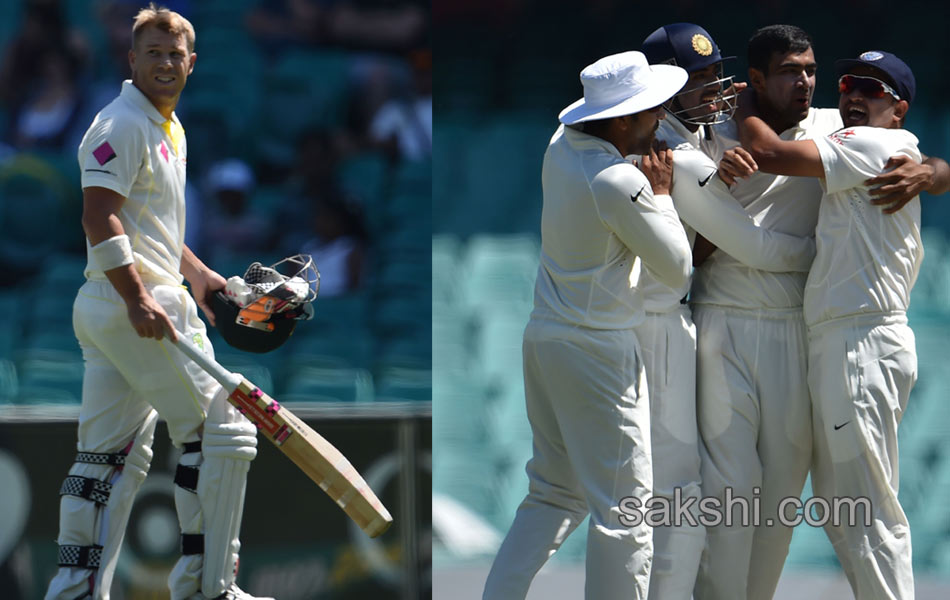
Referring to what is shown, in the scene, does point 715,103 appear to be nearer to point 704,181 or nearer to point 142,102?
point 704,181

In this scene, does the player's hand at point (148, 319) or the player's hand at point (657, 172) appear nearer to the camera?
the player's hand at point (657, 172)

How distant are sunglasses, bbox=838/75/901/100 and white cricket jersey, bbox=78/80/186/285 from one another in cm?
208

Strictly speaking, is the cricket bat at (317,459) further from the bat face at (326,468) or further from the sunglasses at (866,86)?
the sunglasses at (866,86)

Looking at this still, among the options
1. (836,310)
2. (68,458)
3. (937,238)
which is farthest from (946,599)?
(68,458)

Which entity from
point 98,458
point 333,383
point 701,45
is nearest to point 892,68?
point 701,45

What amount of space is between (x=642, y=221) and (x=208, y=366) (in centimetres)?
135

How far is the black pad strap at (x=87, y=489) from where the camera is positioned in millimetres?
4012

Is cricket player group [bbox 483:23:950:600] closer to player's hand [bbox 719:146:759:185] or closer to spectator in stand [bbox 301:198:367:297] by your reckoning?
player's hand [bbox 719:146:759:185]

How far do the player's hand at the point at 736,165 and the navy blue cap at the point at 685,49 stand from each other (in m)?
0.28

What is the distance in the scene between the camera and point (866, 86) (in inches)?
161

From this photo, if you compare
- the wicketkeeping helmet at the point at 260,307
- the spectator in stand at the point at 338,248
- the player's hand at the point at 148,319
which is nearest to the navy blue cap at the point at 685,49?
the wicketkeeping helmet at the point at 260,307

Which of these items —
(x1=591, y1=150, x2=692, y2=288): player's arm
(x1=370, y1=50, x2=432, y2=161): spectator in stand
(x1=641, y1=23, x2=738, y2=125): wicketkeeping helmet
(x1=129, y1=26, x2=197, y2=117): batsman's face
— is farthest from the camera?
(x1=370, y1=50, x2=432, y2=161): spectator in stand

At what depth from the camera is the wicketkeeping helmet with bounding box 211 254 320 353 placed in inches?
170

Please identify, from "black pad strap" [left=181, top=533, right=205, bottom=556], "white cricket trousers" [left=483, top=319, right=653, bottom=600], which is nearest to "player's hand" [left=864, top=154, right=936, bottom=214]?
"white cricket trousers" [left=483, top=319, right=653, bottom=600]
